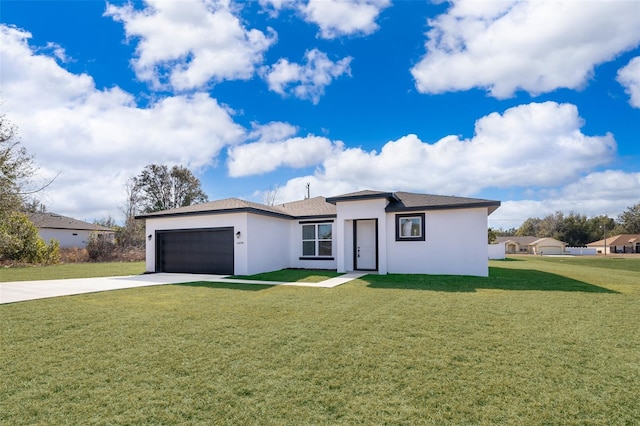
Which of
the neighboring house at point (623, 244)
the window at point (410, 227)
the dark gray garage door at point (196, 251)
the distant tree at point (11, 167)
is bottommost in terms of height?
the neighboring house at point (623, 244)

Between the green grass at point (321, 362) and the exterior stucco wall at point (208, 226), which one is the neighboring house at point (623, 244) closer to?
the exterior stucco wall at point (208, 226)

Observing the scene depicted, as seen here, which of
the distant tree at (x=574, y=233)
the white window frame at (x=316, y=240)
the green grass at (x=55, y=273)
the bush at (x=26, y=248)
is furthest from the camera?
the distant tree at (x=574, y=233)

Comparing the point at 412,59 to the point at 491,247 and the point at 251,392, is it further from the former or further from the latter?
the point at 491,247

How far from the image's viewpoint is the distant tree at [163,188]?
3544 centimetres

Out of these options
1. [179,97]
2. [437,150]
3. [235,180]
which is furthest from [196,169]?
[437,150]

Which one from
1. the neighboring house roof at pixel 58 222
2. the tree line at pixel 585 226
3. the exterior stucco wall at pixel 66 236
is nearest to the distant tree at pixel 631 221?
the tree line at pixel 585 226

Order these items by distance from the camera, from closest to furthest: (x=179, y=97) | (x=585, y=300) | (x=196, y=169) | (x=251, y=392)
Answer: (x=251, y=392)
(x=585, y=300)
(x=179, y=97)
(x=196, y=169)

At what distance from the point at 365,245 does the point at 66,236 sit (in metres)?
33.6

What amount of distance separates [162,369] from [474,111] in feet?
54.3

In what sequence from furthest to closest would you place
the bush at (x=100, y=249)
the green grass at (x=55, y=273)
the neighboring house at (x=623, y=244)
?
1. the neighboring house at (x=623, y=244)
2. the bush at (x=100, y=249)
3. the green grass at (x=55, y=273)

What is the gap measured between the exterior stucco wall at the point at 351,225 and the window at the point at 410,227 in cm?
57

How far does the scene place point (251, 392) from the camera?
10.5 ft

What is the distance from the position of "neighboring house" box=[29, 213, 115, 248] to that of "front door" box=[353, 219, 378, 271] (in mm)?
27221

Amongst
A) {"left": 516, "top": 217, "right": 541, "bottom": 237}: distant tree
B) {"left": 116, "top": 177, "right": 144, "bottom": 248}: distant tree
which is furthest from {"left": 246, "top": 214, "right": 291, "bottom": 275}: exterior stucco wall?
{"left": 516, "top": 217, "right": 541, "bottom": 237}: distant tree
